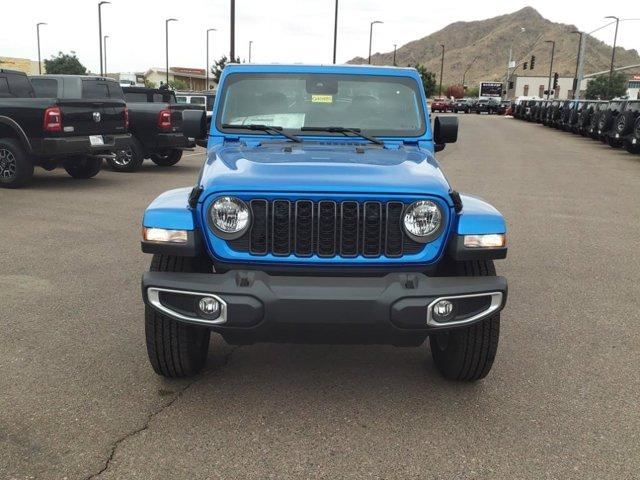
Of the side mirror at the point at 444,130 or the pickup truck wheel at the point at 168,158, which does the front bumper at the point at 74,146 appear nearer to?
the pickup truck wheel at the point at 168,158

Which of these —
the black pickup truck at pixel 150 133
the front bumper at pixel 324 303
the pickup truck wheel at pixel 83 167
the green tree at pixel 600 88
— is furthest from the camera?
the green tree at pixel 600 88

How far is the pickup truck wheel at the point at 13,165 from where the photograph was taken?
35.7 feet

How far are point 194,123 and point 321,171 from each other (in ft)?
5.64

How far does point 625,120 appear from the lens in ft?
68.8

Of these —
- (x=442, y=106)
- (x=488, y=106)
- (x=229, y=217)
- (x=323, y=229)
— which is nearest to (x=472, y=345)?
(x=323, y=229)

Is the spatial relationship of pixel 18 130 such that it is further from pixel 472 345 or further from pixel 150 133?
pixel 472 345

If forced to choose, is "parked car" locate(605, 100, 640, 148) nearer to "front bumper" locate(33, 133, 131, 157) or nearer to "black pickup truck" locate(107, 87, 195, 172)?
"black pickup truck" locate(107, 87, 195, 172)

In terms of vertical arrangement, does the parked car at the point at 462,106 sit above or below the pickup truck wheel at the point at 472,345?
above

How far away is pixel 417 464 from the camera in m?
3.08

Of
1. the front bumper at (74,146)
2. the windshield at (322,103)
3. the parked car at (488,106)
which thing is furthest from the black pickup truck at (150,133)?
the parked car at (488,106)

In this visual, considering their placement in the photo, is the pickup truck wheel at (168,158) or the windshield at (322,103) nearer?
the windshield at (322,103)

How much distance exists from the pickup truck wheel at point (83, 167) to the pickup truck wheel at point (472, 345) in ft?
35.2

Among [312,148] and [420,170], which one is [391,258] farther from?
[312,148]

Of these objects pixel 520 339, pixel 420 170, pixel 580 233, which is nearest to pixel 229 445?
pixel 420 170
